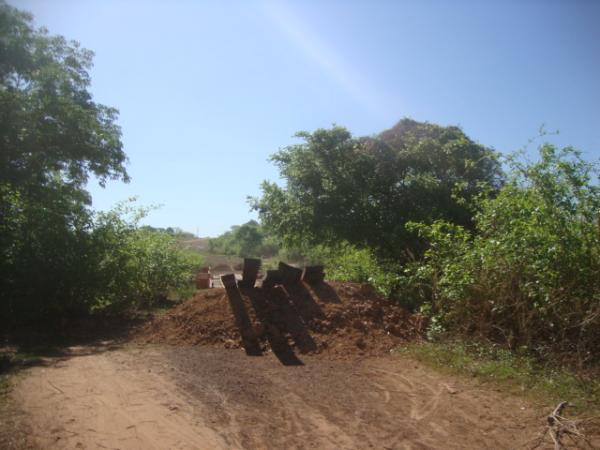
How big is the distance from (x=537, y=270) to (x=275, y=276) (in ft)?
14.7

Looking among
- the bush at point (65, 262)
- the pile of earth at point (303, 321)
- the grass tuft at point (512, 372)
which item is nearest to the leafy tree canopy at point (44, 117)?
the bush at point (65, 262)

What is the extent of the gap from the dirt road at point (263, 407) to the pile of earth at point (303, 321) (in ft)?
2.23

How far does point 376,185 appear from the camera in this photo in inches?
496

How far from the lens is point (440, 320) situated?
6.66 meters

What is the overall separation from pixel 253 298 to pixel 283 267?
873 mm

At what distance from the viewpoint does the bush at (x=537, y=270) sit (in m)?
4.95

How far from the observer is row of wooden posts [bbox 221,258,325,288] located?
7664mm

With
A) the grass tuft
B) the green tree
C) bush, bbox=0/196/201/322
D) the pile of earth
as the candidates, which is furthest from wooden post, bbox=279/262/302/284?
the green tree

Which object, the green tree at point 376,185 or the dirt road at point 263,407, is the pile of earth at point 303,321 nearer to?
the dirt road at point 263,407

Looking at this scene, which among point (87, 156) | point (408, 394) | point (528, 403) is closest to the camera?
point (528, 403)

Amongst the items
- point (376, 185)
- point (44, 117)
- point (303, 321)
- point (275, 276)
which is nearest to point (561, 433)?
point (303, 321)

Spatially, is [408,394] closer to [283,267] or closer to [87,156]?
[283,267]

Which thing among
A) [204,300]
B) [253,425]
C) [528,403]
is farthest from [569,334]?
[204,300]

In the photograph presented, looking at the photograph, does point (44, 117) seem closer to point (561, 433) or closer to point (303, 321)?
point (303, 321)
